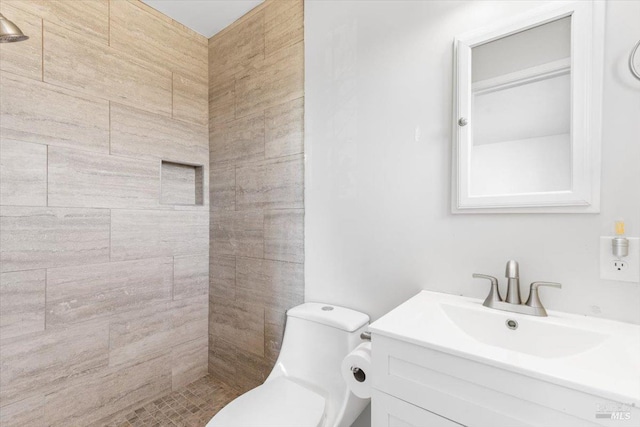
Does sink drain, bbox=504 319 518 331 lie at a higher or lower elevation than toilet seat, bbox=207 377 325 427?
higher

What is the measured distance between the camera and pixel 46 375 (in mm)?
1378

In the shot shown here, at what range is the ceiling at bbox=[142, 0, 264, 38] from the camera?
171 centimetres

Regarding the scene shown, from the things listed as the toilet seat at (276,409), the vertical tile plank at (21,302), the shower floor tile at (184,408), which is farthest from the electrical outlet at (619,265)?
the vertical tile plank at (21,302)

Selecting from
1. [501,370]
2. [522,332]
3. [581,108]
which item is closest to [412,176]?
[581,108]

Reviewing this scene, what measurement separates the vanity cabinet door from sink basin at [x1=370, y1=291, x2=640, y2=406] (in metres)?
0.18

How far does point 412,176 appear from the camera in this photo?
1224mm

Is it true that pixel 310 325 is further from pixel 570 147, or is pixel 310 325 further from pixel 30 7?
pixel 30 7

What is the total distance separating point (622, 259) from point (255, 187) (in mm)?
1558

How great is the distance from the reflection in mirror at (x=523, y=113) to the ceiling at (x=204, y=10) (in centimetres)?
137

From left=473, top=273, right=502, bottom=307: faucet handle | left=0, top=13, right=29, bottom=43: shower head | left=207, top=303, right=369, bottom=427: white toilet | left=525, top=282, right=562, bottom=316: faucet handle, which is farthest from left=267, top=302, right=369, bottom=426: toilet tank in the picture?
left=0, top=13, right=29, bottom=43: shower head

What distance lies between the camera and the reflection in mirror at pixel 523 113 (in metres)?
0.93

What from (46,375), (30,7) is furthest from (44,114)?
(46,375)

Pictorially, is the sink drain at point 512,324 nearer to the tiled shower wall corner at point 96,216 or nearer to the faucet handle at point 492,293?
the faucet handle at point 492,293

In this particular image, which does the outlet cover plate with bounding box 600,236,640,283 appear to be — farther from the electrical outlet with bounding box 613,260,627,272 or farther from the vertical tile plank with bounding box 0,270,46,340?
the vertical tile plank with bounding box 0,270,46,340
